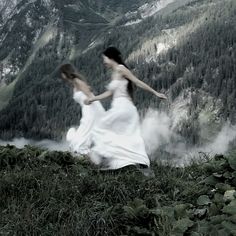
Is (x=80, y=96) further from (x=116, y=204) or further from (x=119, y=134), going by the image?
(x=116, y=204)

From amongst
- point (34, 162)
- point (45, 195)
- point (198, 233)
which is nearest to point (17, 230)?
point (45, 195)

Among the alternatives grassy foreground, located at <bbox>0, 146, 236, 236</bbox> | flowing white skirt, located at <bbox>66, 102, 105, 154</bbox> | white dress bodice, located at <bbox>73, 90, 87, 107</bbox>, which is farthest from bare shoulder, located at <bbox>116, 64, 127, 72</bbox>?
white dress bodice, located at <bbox>73, 90, 87, 107</bbox>

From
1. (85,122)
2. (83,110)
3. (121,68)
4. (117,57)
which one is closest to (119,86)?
(121,68)

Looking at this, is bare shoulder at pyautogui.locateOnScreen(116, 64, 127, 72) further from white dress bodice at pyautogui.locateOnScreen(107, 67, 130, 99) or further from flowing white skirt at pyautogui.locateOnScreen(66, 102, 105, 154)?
flowing white skirt at pyautogui.locateOnScreen(66, 102, 105, 154)

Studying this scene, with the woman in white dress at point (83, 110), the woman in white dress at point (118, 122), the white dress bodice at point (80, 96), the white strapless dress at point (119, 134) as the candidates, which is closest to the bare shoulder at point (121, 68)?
the woman in white dress at point (118, 122)

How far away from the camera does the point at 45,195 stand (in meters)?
7.23

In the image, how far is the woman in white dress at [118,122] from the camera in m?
10.7

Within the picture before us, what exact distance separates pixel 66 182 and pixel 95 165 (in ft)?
9.23

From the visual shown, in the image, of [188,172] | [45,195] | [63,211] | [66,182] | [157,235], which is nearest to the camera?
[157,235]

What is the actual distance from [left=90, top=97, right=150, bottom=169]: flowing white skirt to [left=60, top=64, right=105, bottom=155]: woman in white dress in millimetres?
3659

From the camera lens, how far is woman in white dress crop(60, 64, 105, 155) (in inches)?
591

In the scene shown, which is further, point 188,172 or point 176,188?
point 188,172

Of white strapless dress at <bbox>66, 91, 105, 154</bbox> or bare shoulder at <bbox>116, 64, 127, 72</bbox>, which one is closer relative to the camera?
bare shoulder at <bbox>116, 64, 127, 72</bbox>

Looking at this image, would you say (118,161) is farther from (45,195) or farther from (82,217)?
(82,217)
